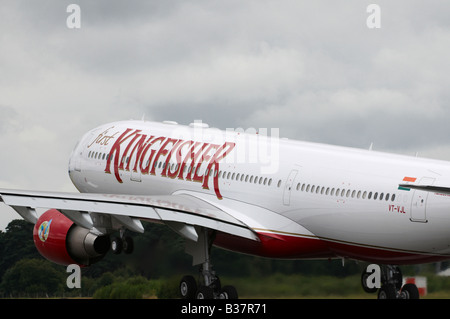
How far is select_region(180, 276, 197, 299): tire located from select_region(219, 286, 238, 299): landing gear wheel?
110cm

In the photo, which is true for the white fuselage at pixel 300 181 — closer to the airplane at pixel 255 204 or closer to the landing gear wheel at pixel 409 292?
the airplane at pixel 255 204

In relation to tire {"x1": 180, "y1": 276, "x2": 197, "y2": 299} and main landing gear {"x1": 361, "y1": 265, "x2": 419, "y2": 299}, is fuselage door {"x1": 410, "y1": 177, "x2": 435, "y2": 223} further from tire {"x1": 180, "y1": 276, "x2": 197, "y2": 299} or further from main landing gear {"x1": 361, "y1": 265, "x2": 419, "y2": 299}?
tire {"x1": 180, "y1": 276, "x2": 197, "y2": 299}

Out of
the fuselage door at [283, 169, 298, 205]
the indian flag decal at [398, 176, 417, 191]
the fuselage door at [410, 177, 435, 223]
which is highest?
the fuselage door at [283, 169, 298, 205]

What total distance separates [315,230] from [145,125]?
10.1 m

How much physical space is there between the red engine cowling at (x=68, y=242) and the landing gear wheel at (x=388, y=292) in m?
8.57

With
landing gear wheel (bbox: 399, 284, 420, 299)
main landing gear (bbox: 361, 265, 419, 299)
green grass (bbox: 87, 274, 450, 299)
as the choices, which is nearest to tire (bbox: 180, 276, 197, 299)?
green grass (bbox: 87, 274, 450, 299)

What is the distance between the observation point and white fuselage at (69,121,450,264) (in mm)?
31016

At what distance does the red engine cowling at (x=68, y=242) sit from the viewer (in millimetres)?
36000

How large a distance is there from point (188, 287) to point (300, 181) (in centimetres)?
490

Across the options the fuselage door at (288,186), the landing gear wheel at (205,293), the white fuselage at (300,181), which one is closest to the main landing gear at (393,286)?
the white fuselage at (300,181)

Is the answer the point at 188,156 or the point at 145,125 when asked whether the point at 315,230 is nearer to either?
the point at 188,156

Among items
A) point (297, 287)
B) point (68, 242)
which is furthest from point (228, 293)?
point (68, 242)

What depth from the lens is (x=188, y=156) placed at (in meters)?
37.9

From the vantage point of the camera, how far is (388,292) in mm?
34719
